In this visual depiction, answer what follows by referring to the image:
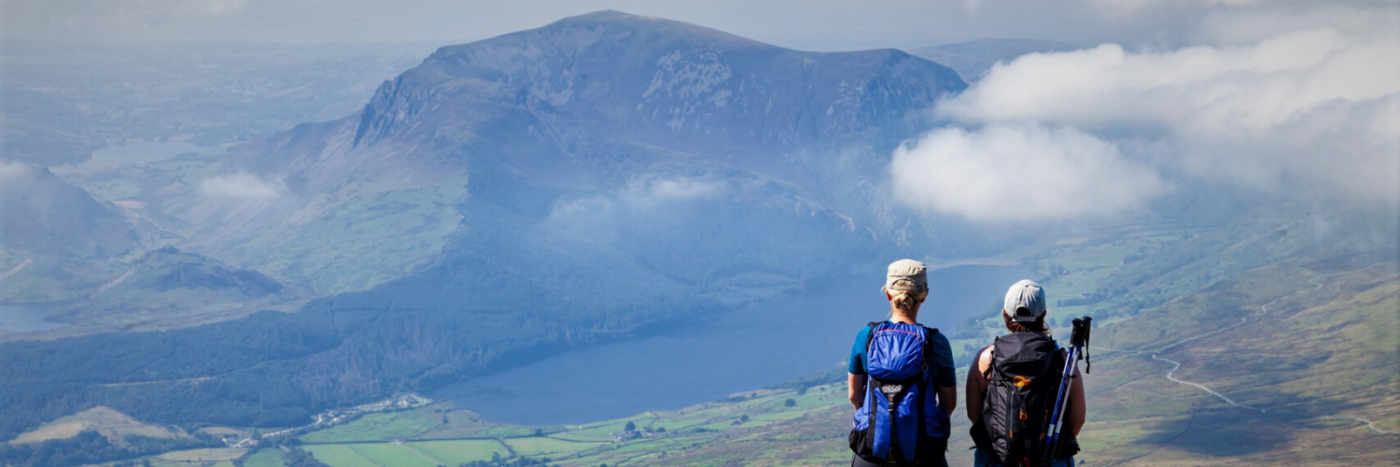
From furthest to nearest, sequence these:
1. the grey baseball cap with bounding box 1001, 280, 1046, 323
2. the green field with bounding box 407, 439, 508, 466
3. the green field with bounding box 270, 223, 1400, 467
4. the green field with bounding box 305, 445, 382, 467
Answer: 1. the green field with bounding box 407, 439, 508, 466
2. the green field with bounding box 305, 445, 382, 467
3. the green field with bounding box 270, 223, 1400, 467
4. the grey baseball cap with bounding box 1001, 280, 1046, 323

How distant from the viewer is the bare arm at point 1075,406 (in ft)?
35.4

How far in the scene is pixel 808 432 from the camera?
125 meters

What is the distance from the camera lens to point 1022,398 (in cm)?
1073

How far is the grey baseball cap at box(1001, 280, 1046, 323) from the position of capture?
10484mm

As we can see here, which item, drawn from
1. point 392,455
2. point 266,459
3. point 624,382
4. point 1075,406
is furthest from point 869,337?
point 624,382

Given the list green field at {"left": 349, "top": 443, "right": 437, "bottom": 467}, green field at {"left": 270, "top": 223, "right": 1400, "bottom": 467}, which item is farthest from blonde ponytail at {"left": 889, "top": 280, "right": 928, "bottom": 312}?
green field at {"left": 349, "top": 443, "right": 437, "bottom": 467}

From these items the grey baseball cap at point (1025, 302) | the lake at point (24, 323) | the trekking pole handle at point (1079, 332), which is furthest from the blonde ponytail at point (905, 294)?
the lake at point (24, 323)

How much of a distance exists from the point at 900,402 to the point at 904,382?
19 centimetres

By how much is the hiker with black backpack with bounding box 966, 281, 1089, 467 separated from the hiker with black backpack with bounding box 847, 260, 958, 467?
38 centimetres

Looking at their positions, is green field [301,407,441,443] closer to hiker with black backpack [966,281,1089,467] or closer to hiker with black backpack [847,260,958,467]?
hiker with black backpack [847,260,958,467]

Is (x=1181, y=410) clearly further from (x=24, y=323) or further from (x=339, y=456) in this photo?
(x=24, y=323)

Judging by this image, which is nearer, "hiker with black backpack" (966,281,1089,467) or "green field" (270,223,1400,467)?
"hiker with black backpack" (966,281,1089,467)

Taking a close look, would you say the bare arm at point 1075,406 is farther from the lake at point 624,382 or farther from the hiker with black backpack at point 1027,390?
the lake at point 624,382

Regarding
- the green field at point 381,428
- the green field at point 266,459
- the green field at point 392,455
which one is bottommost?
the green field at point 266,459
